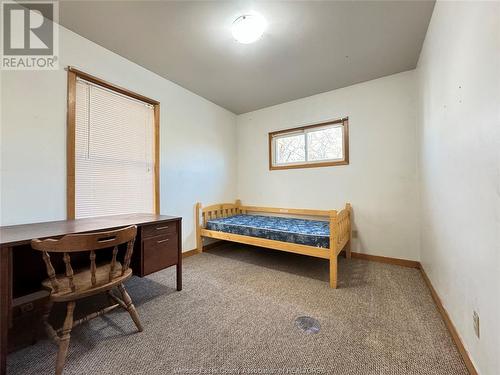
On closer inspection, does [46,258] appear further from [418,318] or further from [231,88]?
[231,88]

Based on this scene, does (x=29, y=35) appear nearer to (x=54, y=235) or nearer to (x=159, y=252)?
(x=54, y=235)

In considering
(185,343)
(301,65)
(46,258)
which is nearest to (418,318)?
(185,343)

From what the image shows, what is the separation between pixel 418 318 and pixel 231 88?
128 inches

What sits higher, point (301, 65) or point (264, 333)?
point (301, 65)

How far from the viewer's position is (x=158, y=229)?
1.87 meters

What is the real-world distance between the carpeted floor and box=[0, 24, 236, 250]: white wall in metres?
1.04

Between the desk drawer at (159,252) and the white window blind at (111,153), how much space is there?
2.78 feet

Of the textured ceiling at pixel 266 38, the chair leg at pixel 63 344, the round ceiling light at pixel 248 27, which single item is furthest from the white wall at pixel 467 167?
the chair leg at pixel 63 344

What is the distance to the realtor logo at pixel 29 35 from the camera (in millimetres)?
1652

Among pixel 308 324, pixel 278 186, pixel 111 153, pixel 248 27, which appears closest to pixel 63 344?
pixel 308 324

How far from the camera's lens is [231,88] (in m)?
3.08

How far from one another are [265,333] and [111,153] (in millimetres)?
2322

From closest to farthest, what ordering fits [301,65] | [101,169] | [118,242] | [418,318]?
[118,242] → [418,318] → [101,169] → [301,65]

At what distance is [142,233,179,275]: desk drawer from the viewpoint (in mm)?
1770
